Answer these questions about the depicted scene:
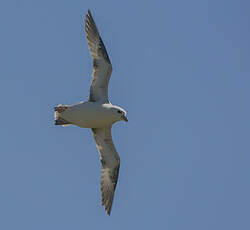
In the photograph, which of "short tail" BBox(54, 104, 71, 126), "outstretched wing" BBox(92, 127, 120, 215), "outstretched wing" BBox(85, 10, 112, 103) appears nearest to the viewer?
"short tail" BBox(54, 104, 71, 126)

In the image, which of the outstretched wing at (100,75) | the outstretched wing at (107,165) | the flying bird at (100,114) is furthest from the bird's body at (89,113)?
the outstretched wing at (107,165)

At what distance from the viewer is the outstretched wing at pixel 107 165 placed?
1750 centimetres

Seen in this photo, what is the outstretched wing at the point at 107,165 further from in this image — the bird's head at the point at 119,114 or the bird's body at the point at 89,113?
the bird's head at the point at 119,114

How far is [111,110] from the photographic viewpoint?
53.3 ft

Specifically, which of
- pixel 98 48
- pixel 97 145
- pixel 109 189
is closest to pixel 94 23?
pixel 98 48

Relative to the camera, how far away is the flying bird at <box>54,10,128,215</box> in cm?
1627

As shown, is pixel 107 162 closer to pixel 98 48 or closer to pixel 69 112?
pixel 69 112

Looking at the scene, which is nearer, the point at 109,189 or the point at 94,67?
the point at 94,67

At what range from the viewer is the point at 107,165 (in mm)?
17844

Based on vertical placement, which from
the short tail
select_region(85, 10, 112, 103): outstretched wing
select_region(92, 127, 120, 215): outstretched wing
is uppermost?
select_region(85, 10, 112, 103): outstretched wing

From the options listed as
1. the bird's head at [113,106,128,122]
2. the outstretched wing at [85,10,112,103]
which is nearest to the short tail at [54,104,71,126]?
the outstretched wing at [85,10,112,103]

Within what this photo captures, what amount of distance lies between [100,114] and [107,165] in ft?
7.35

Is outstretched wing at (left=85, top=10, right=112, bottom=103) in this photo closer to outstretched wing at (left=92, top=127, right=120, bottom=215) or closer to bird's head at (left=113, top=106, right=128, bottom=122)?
bird's head at (left=113, top=106, right=128, bottom=122)

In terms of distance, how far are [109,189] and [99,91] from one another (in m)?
3.25
